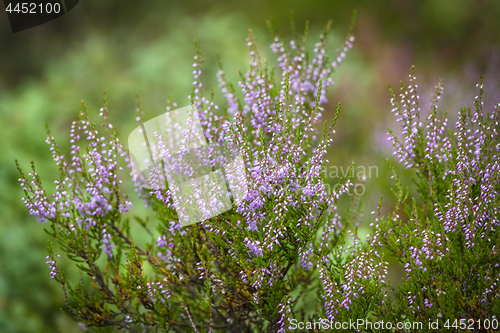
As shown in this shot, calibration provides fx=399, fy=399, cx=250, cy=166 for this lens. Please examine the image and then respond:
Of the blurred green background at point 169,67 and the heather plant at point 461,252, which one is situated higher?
the blurred green background at point 169,67

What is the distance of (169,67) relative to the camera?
32.4 feet

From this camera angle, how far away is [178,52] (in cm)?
1018
